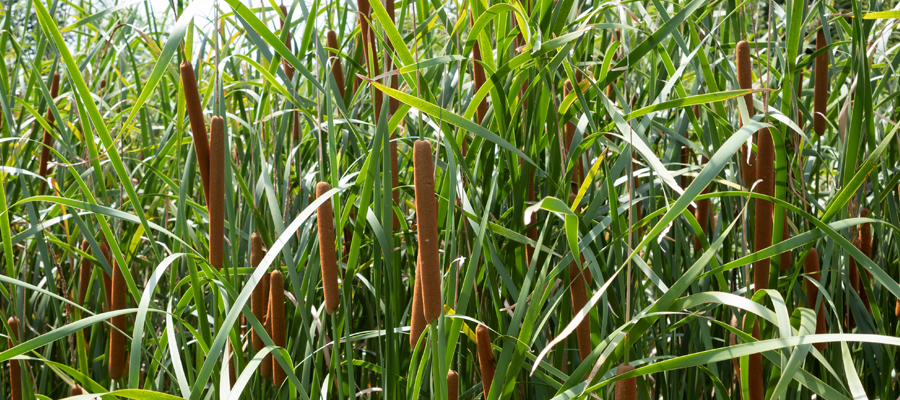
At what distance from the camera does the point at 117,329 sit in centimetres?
109

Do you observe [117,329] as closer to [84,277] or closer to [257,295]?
[257,295]

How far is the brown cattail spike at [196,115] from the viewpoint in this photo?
0.84m

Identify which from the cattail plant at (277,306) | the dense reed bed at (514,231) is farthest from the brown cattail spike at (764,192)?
the cattail plant at (277,306)

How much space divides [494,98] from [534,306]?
34 centimetres

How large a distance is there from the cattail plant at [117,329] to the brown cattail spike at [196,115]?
324 mm

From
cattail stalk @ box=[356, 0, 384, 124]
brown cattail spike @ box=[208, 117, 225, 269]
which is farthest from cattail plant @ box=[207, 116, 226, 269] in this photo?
cattail stalk @ box=[356, 0, 384, 124]

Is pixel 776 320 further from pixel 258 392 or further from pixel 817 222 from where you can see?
pixel 258 392

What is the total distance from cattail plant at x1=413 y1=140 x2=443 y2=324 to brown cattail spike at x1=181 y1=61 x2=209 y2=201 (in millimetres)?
325

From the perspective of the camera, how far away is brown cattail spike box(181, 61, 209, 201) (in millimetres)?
843

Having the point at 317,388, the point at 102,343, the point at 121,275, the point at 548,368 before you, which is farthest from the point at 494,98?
the point at 102,343

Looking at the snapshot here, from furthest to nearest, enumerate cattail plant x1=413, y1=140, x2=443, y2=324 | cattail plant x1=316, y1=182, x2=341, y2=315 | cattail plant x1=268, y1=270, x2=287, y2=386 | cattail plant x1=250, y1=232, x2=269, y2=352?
cattail plant x1=250, y1=232, x2=269, y2=352
cattail plant x1=268, y1=270, x2=287, y2=386
cattail plant x1=316, y1=182, x2=341, y2=315
cattail plant x1=413, y1=140, x2=443, y2=324

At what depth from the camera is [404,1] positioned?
118 centimetres

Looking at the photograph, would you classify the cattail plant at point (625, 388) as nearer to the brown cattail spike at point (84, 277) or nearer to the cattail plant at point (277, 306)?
the cattail plant at point (277, 306)

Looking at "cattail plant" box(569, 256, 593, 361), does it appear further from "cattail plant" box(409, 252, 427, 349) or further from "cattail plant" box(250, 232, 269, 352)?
"cattail plant" box(250, 232, 269, 352)
